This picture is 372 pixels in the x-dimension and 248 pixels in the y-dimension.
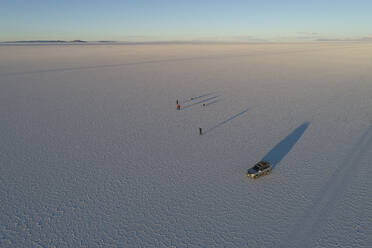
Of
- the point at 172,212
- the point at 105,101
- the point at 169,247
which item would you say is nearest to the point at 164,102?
the point at 105,101

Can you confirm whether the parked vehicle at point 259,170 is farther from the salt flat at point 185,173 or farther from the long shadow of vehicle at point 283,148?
the long shadow of vehicle at point 283,148

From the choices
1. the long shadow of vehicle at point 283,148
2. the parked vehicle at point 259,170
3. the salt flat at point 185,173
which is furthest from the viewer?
the long shadow of vehicle at point 283,148

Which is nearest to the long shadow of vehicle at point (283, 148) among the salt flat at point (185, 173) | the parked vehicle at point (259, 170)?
the salt flat at point (185, 173)

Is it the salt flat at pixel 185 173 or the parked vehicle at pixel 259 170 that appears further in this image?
the parked vehicle at pixel 259 170

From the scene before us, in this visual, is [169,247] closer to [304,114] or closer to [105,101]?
[304,114]

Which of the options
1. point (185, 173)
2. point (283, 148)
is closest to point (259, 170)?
point (185, 173)

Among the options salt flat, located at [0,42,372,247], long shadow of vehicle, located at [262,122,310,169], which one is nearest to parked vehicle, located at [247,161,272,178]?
salt flat, located at [0,42,372,247]
